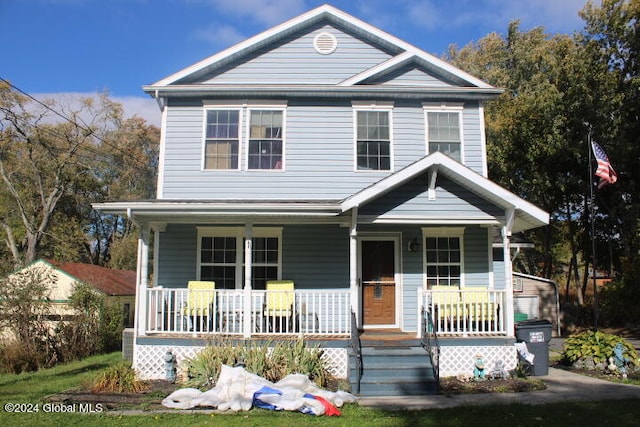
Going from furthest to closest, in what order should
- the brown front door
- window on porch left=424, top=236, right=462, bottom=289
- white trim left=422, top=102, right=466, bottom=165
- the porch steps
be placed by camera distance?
white trim left=422, top=102, right=466, bottom=165 → window on porch left=424, top=236, right=462, bottom=289 → the brown front door → the porch steps

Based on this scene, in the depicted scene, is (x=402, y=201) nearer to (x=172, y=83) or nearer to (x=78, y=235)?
(x=172, y=83)

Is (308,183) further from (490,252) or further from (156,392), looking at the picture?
(156,392)

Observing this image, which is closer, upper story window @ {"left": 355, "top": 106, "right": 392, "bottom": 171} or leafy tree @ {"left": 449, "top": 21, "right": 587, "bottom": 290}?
upper story window @ {"left": 355, "top": 106, "right": 392, "bottom": 171}

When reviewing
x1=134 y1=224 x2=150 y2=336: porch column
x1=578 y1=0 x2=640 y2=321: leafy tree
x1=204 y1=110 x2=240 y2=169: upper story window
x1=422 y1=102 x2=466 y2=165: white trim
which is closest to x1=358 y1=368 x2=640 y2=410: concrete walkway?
x1=134 y1=224 x2=150 y2=336: porch column

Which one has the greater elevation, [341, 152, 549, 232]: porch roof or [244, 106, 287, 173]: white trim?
[244, 106, 287, 173]: white trim

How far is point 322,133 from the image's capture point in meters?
13.4

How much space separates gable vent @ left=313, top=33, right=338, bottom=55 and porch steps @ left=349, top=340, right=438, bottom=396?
7.69 metres

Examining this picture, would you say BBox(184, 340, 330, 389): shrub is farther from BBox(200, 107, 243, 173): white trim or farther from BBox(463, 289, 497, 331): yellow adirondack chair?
BBox(200, 107, 243, 173): white trim

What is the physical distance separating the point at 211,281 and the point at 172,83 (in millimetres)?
5020

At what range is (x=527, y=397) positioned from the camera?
8.95m

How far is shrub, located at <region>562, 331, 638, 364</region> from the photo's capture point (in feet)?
36.4

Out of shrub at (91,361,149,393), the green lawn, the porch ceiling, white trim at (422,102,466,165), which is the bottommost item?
the green lawn

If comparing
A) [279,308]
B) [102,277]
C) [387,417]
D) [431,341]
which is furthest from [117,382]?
[102,277]

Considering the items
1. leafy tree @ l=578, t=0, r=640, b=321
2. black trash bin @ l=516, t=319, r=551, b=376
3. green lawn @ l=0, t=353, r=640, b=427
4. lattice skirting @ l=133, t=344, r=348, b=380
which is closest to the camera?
green lawn @ l=0, t=353, r=640, b=427
